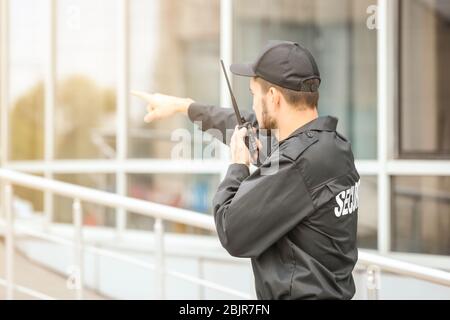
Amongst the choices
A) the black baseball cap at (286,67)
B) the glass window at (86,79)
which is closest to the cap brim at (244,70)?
the black baseball cap at (286,67)

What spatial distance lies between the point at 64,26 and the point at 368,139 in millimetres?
3116

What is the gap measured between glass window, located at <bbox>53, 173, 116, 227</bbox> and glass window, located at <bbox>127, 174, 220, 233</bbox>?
26cm

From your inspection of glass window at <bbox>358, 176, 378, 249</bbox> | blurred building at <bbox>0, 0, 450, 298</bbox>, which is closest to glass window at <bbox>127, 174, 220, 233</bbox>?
blurred building at <bbox>0, 0, 450, 298</bbox>

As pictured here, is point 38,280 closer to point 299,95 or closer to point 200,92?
point 200,92

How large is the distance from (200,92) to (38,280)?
1858mm

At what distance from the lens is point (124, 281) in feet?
20.8

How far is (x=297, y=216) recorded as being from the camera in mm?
2199

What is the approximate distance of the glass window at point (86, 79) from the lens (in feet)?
21.9

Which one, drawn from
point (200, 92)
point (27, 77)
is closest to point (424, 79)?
point (200, 92)

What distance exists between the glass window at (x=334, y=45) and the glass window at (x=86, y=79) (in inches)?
52.3

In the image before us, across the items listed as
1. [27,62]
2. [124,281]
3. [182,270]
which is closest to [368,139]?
[182,270]

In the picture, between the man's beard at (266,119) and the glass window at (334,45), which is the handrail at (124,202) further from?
the glass window at (334,45)

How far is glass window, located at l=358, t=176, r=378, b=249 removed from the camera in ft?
16.6

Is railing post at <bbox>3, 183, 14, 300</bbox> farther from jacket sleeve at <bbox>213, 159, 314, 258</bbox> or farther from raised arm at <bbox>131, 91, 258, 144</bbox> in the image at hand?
jacket sleeve at <bbox>213, 159, 314, 258</bbox>
